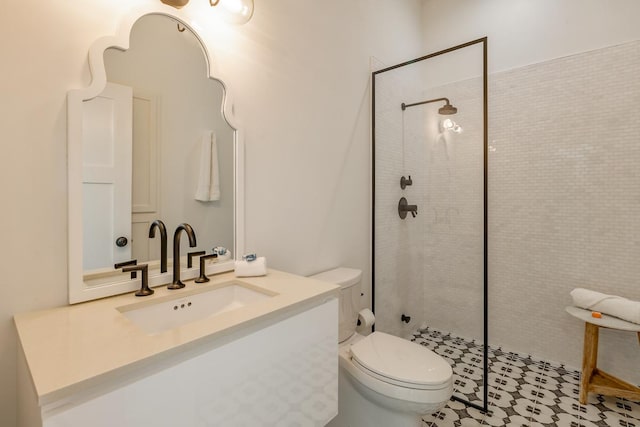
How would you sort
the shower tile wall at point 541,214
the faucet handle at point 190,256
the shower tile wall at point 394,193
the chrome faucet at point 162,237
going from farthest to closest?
the shower tile wall at point 394,193 < the shower tile wall at point 541,214 < the faucet handle at point 190,256 < the chrome faucet at point 162,237

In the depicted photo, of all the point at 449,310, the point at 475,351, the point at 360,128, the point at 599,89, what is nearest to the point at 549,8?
the point at 599,89

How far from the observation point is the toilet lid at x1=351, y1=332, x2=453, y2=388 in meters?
1.28

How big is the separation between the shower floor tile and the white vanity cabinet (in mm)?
1074

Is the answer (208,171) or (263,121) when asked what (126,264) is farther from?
(263,121)

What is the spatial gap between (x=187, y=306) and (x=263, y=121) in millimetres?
882

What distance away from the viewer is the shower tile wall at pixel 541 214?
2035mm

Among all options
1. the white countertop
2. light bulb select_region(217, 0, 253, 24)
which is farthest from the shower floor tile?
light bulb select_region(217, 0, 253, 24)

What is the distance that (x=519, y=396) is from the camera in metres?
1.92

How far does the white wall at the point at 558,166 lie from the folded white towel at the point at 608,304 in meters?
0.24

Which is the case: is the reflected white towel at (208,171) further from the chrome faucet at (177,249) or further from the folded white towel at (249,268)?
the folded white towel at (249,268)

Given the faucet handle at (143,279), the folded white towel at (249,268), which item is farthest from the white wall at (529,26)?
the faucet handle at (143,279)

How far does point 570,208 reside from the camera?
2197 millimetres

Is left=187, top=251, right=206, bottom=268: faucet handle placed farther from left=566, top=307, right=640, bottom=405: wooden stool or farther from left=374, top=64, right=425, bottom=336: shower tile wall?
left=566, top=307, right=640, bottom=405: wooden stool

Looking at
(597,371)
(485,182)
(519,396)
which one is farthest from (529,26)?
(519,396)
